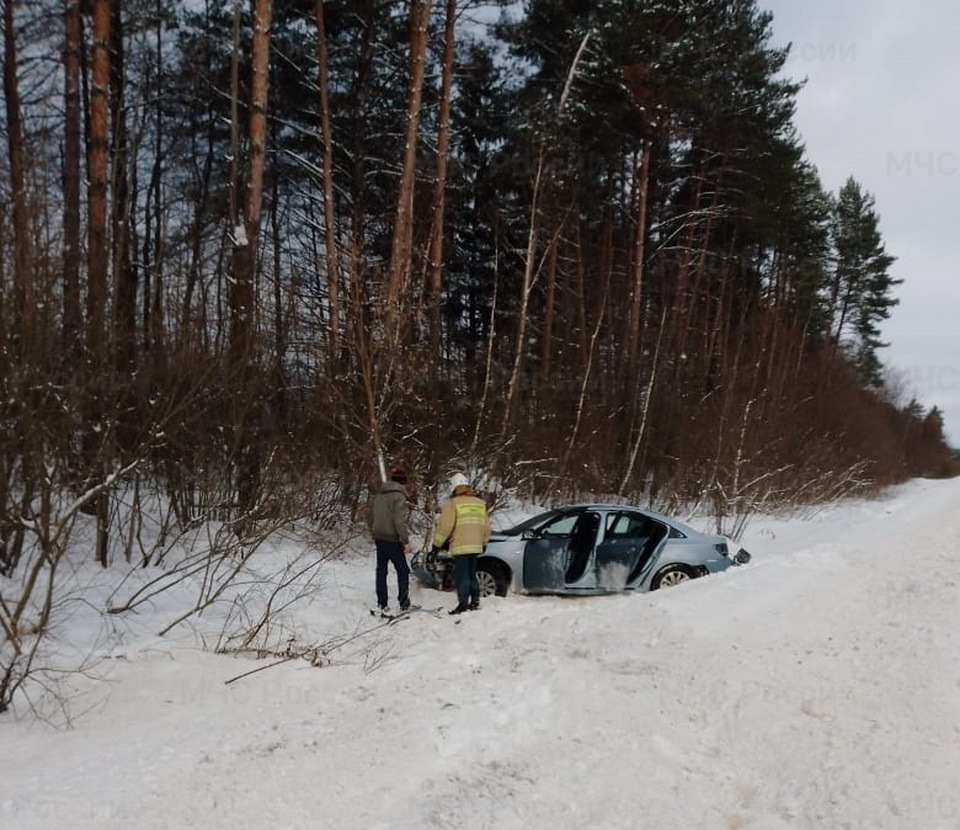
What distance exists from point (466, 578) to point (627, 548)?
257 centimetres

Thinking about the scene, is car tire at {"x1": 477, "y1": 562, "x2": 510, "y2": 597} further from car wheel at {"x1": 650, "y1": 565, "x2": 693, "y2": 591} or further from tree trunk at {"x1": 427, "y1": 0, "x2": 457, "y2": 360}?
tree trunk at {"x1": 427, "y1": 0, "x2": 457, "y2": 360}

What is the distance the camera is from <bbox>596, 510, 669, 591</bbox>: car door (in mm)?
9977

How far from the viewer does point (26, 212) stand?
698cm

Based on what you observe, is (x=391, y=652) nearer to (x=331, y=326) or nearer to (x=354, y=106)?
(x=331, y=326)

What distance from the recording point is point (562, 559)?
393 inches

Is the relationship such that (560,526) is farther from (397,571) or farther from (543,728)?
(543,728)

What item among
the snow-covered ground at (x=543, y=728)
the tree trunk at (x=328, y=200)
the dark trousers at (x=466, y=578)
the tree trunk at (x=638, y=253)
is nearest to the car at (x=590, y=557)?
the dark trousers at (x=466, y=578)

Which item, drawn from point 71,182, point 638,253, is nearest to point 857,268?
point 638,253

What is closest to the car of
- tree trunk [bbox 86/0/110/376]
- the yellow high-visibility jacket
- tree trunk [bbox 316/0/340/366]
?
the yellow high-visibility jacket

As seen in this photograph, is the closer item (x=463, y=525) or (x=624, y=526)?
(x=463, y=525)

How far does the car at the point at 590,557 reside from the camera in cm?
998

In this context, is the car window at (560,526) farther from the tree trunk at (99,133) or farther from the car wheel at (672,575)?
the tree trunk at (99,133)

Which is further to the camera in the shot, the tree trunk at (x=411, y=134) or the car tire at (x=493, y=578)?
the tree trunk at (x=411, y=134)

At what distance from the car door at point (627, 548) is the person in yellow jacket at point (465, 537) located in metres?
1.95
